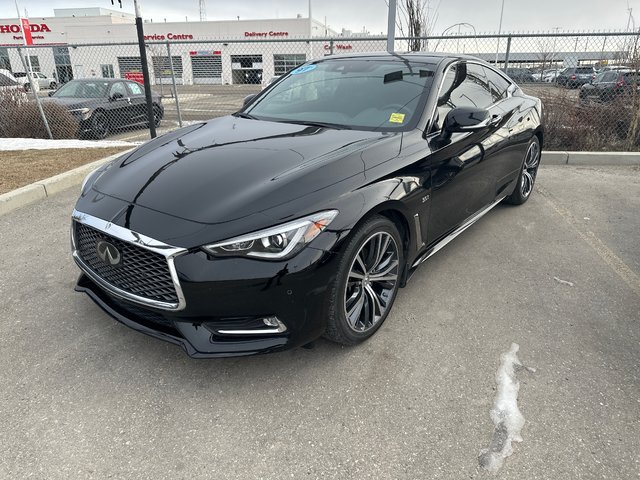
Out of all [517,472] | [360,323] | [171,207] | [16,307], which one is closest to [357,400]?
[360,323]

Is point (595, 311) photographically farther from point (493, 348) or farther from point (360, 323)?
point (360, 323)

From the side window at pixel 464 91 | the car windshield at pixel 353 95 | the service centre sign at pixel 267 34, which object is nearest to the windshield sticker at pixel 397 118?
the car windshield at pixel 353 95

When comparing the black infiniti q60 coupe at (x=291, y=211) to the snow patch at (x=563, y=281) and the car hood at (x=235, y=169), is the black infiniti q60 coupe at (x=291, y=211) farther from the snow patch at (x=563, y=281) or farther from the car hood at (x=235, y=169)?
the snow patch at (x=563, y=281)

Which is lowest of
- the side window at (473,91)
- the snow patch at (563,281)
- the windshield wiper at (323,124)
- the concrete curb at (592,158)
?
the concrete curb at (592,158)

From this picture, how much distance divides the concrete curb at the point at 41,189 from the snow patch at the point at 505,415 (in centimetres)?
511

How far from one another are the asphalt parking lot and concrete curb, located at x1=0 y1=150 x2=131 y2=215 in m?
1.83

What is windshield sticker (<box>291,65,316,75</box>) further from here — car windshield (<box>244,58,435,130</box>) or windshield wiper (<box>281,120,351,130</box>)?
windshield wiper (<box>281,120,351,130</box>)

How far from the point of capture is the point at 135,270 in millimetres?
2312

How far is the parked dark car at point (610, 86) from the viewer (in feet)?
24.6

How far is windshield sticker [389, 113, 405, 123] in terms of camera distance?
3176 mm

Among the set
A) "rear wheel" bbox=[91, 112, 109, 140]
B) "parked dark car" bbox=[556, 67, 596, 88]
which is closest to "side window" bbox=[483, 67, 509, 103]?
"parked dark car" bbox=[556, 67, 596, 88]

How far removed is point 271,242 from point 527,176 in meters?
4.02

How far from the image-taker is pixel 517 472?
1948 mm

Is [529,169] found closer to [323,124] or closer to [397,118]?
[397,118]
